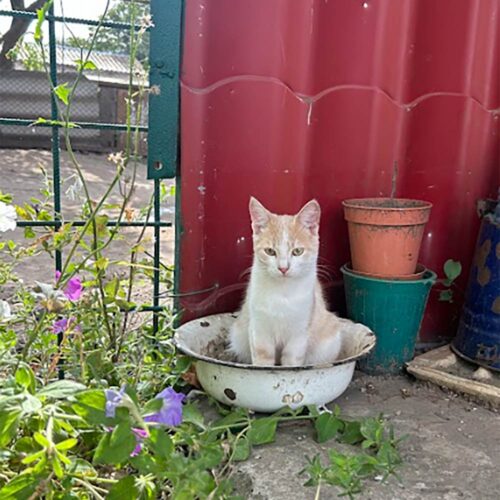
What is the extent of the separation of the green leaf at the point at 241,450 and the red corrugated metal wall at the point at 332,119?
75 centimetres

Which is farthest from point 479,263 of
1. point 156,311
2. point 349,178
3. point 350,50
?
point 156,311

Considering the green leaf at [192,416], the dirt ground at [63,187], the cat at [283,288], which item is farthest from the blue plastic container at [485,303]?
the dirt ground at [63,187]

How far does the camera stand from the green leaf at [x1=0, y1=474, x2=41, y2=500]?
114cm

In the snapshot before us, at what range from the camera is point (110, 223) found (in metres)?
2.17

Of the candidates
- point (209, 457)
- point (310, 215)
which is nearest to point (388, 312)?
point (310, 215)

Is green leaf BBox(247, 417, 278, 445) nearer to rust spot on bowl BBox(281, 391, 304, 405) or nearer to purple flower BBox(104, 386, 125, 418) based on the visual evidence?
rust spot on bowl BBox(281, 391, 304, 405)

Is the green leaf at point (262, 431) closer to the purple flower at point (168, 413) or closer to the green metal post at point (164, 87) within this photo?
the purple flower at point (168, 413)

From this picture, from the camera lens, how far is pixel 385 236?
2.13 meters

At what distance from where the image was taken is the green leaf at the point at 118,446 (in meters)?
1.13

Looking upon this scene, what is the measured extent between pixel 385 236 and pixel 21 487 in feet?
4.87

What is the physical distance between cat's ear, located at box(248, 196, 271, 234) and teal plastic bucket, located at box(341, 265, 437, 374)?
469 millimetres

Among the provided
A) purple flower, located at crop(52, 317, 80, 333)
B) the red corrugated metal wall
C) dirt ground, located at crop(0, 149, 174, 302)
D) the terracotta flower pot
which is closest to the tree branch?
dirt ground, located at crop(0, 149, 174, 302)

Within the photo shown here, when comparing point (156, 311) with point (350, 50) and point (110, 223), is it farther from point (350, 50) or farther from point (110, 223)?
point (350, 50)

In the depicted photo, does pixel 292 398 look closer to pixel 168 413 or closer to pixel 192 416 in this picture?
pixel 192 416
